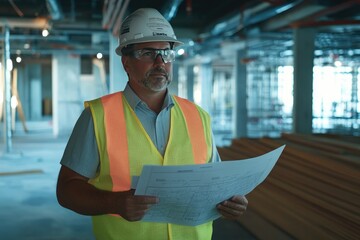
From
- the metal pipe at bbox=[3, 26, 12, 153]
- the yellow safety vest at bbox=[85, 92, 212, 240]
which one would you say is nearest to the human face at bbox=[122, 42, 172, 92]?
the yellow safety vest at bbox=[85, 92, 212, 240]

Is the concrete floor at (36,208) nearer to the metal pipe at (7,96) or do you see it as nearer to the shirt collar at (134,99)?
the metal pipe at (7,96)

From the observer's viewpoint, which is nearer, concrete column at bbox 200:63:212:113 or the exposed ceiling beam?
the exposed ceiling beam

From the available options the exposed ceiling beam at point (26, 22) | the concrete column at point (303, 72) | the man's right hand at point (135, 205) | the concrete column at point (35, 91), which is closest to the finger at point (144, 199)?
the man's right hand at point (135, 205)

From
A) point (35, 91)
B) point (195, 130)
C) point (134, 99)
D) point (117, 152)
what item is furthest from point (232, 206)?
point (35, 91)

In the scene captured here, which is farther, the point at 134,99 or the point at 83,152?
the point at 134,99

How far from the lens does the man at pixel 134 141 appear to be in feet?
5.52

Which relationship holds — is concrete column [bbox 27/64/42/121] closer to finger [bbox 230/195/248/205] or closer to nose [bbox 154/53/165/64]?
nose [bbox 154/53/165/64]

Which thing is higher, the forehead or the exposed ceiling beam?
the exposed ceiling beam

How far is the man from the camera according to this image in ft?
5.52

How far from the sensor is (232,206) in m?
1.69

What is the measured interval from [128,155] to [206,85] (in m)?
17.3

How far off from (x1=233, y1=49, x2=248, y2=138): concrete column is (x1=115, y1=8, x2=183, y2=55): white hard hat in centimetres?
1205

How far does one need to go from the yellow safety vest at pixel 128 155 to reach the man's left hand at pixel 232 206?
0.58ft

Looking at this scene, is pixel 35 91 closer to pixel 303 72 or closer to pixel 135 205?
pixel 303 72
